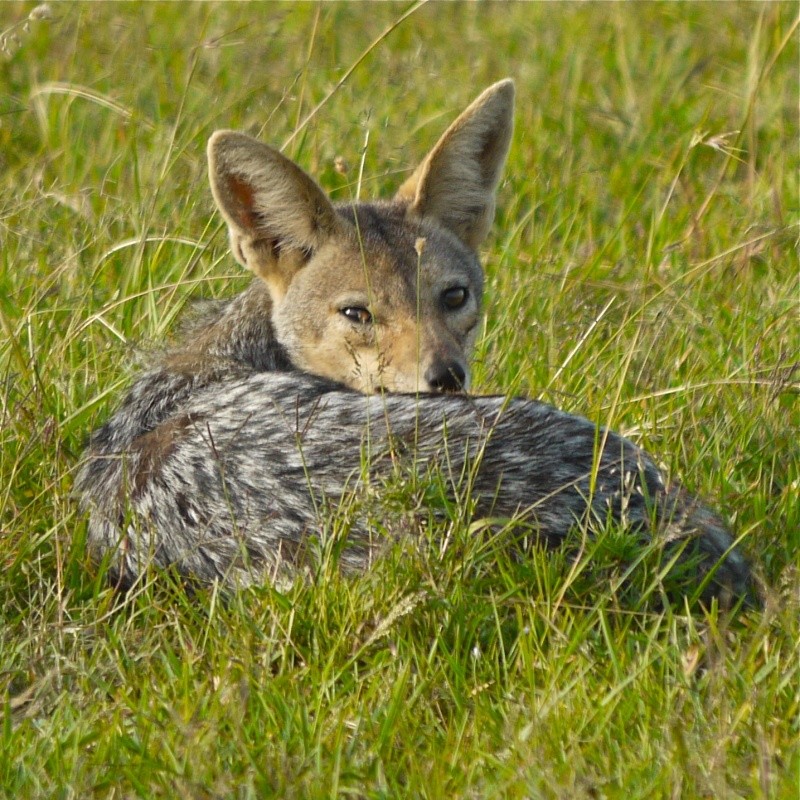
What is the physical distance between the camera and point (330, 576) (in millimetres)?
3779

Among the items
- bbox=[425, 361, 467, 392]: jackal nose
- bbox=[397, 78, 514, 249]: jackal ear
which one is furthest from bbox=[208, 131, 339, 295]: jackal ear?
bbox=[425, 361, 467, 392]: jackal nose

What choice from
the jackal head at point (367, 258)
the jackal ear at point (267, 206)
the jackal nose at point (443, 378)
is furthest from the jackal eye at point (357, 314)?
the jackal nose at point (443, 378)

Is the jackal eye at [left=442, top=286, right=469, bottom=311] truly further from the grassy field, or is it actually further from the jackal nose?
the jackal nose

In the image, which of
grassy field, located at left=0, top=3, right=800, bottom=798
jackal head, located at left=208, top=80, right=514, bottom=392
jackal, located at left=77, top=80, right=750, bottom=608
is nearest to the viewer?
grassy field, located at left=0, top=3, right=800, bottom=798

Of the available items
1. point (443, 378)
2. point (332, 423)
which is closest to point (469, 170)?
point (443, 378)

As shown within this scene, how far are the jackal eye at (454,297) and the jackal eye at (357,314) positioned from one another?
35 centimetres

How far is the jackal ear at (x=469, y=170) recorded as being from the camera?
17.4 ft

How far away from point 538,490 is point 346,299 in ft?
4.88

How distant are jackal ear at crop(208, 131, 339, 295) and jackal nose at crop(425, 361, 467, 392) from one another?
851 mm

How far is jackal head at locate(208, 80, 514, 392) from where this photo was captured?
4.92 m

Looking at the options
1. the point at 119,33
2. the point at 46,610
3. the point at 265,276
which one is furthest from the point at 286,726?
the point at 119,33

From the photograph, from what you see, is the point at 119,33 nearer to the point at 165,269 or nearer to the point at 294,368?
the point at 165,269

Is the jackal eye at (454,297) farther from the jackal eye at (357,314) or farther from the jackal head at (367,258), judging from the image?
the jackal eye at (357,314)

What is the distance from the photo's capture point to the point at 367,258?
5145mm
